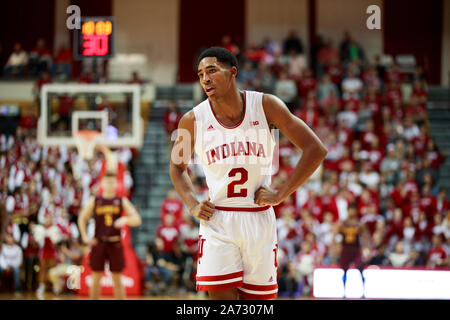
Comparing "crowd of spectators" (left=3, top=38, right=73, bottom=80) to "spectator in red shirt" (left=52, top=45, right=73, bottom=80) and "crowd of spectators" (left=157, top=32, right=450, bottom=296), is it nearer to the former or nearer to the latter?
"spectator in red shirt" (left=52, top=45, right=73, bottom=80)

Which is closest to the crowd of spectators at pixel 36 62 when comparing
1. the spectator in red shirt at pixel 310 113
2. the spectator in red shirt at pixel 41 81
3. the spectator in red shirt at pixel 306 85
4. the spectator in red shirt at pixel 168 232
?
the spectator in red shirt at pixel 41 81

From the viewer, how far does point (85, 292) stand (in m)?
9.51

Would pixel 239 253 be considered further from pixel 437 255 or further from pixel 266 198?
pixel 437 255

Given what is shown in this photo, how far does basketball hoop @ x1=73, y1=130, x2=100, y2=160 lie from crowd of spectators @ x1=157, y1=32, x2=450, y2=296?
1571 millimetres

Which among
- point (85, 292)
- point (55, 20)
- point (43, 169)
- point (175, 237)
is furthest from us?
point (55, 20)

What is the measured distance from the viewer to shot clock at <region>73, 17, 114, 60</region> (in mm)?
7445

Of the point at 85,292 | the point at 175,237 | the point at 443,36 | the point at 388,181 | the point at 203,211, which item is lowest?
the point at 85,292

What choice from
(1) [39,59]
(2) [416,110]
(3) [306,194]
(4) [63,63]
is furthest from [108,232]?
(2) [416,110]

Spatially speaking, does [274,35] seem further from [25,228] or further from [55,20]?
[25,228]

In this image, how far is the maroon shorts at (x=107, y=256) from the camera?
7.70 meters

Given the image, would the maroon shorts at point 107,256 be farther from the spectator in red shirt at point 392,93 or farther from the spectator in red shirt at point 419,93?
the spectator in red shirt at point 419,93

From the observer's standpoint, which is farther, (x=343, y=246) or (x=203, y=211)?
(x=343, y=246)
